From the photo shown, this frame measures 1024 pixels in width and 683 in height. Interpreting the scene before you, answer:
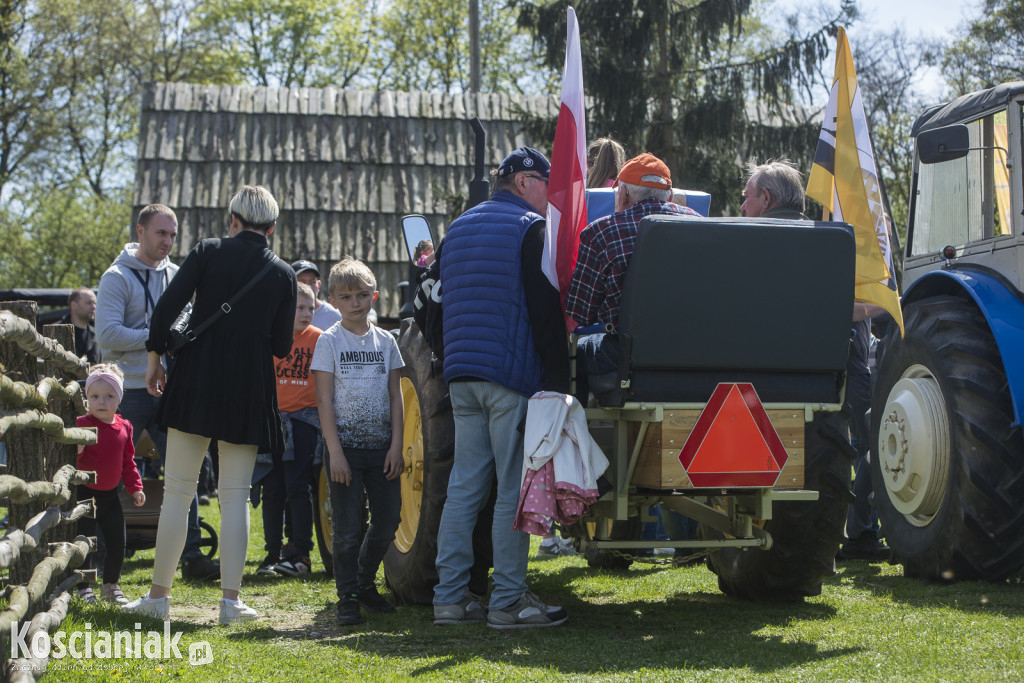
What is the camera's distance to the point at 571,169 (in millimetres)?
4707

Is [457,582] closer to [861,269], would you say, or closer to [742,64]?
[861,269]

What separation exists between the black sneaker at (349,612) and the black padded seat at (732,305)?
1574 mm

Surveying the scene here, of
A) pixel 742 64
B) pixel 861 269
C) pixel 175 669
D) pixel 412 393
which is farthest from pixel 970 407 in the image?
pixel 742 64

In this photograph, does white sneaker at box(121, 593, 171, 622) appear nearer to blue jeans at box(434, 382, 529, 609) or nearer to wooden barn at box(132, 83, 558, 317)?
blue jeans at box(434, 382, 529, 609)

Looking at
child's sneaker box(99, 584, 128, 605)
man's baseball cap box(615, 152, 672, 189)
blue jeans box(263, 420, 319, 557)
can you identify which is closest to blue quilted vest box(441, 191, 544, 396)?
man's baseball cap box(615, 152, 672, 189)

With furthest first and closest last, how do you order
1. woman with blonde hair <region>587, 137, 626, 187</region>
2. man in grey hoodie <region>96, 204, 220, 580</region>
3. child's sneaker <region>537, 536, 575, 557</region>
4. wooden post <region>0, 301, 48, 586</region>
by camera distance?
child's sneaker <region>537, 536, 575, 557</region>
man in grey hoodie <region>96, 204, 220, 580</region>
woman with blonde hair <region>587, 137, 626, 187</region>
wooden post <region>0, 301, 48, 586</region>

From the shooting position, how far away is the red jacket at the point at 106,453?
18.8 ft

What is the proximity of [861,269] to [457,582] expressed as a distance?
2204 mm

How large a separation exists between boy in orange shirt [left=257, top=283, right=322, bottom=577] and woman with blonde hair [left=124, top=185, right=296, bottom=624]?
5.76 ft

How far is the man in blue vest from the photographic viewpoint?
4.71 meters

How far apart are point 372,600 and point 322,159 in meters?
10.4

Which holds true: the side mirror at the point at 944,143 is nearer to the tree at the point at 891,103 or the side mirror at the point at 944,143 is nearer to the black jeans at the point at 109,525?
the black jeans at the point at 109,525

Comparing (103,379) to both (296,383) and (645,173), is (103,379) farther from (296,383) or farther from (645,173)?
(645,173)

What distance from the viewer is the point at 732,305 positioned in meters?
4.32
